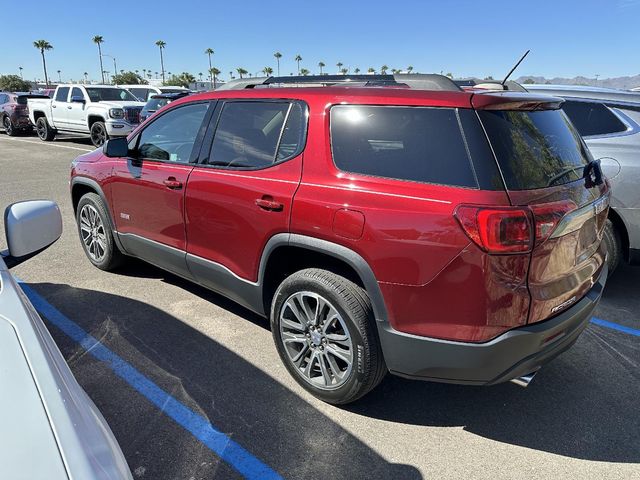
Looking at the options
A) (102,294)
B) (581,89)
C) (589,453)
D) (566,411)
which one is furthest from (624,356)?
(102,294)

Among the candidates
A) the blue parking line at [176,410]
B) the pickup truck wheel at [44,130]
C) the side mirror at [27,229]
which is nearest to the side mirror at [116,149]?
the blue parking line at [176,410]

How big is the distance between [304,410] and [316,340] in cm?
41

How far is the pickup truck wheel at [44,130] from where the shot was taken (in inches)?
706

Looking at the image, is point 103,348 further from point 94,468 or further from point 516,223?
point 516,223

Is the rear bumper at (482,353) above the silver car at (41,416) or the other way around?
the other way around

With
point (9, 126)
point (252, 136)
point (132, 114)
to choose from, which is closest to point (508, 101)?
point (252, 136)

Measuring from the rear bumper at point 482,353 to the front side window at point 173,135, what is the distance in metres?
2.17

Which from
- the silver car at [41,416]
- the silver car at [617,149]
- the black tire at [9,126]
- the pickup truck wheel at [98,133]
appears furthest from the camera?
the black tire at [9,126]

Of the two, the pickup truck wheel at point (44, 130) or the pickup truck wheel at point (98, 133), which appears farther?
the pickup truck wheel at point (44, 130)

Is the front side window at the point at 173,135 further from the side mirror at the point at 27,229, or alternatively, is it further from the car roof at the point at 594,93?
the car roof at the point at 594,93

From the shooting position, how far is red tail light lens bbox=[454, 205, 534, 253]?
2.17 meters

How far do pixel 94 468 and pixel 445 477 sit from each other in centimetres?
177

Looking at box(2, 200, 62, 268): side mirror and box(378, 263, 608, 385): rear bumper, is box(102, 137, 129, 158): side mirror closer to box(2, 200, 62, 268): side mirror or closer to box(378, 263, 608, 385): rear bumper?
box(2, 200, 62, 268): side mirror

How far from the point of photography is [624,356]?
11.5 ft
